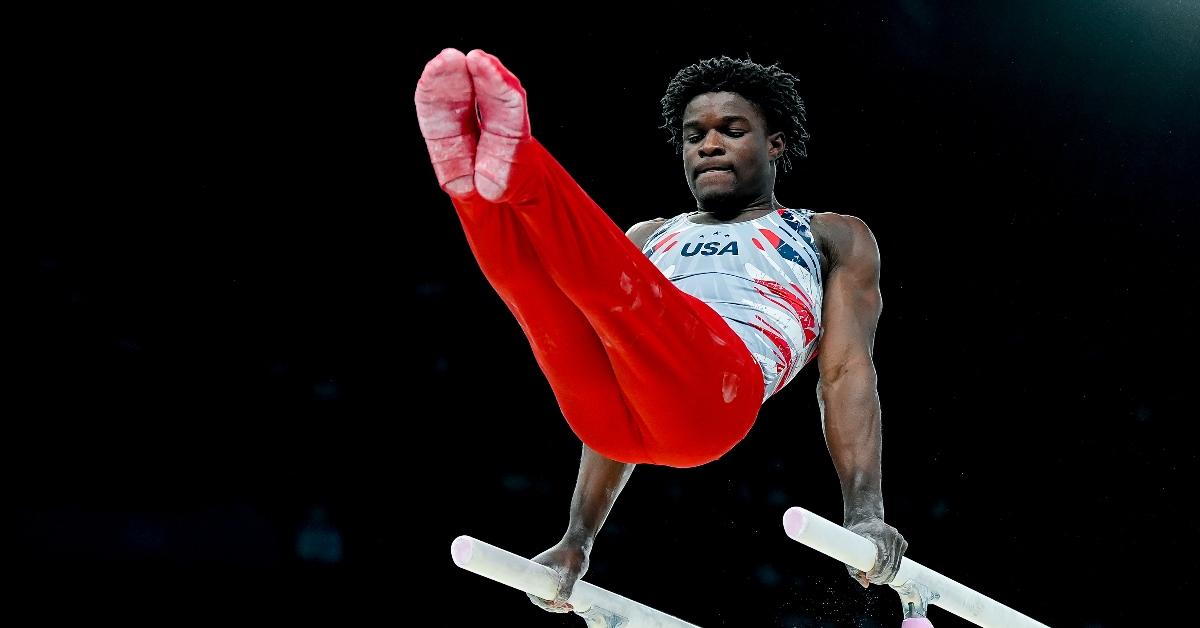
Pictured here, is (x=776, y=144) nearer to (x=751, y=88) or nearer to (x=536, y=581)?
(x=751, y=88)

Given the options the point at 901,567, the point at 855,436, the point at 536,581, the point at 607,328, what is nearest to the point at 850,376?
the point at 855,436

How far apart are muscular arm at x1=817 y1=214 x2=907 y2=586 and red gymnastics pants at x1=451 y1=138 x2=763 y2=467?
26 centimetres

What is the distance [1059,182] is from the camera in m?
4.80

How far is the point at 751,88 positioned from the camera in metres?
3.19

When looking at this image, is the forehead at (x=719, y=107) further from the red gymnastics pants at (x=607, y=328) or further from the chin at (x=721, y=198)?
the red gymnastics pants at (x=607, y=328)

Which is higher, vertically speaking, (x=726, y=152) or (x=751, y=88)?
(x=751, y=88)

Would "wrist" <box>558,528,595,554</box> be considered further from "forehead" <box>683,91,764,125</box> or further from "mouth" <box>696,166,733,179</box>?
"forehead" <box>683,91,764,125</box>

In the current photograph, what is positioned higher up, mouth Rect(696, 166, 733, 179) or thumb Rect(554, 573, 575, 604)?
mouth Rect(696, 166, 733, 179)

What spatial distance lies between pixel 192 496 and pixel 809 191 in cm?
243

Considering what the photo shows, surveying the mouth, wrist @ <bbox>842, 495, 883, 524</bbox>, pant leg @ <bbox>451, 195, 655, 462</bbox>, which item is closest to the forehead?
the mouth

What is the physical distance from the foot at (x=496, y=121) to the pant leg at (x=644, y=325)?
20mm

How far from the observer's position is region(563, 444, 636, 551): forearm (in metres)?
2.93

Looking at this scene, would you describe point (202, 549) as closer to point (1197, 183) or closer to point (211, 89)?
point (211, 89)

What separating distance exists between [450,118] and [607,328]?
52 centimetres
